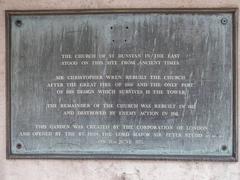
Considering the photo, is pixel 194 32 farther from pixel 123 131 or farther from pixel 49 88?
pixel 49 88

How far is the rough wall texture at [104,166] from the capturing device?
341cm

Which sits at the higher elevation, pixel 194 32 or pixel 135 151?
pixel 194 32

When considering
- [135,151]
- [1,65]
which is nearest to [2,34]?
[1,65]

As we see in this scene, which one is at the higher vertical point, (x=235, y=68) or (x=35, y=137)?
(x=235, y=68)

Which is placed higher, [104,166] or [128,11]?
[128,11]

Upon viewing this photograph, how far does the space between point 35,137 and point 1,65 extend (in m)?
0.57

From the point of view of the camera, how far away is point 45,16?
3.51 meters

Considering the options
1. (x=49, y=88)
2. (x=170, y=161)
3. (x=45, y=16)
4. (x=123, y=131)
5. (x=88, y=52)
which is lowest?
(x=170, y=161)

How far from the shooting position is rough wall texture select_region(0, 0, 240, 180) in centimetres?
341

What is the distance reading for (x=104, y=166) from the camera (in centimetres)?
346

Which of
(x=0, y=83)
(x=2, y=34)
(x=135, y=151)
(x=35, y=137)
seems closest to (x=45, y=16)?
(x=2, y=34)

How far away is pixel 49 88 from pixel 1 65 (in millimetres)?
386

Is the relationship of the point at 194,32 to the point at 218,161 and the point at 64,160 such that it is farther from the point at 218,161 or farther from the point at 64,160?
the point at 64,160

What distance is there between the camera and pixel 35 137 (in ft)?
11.4
